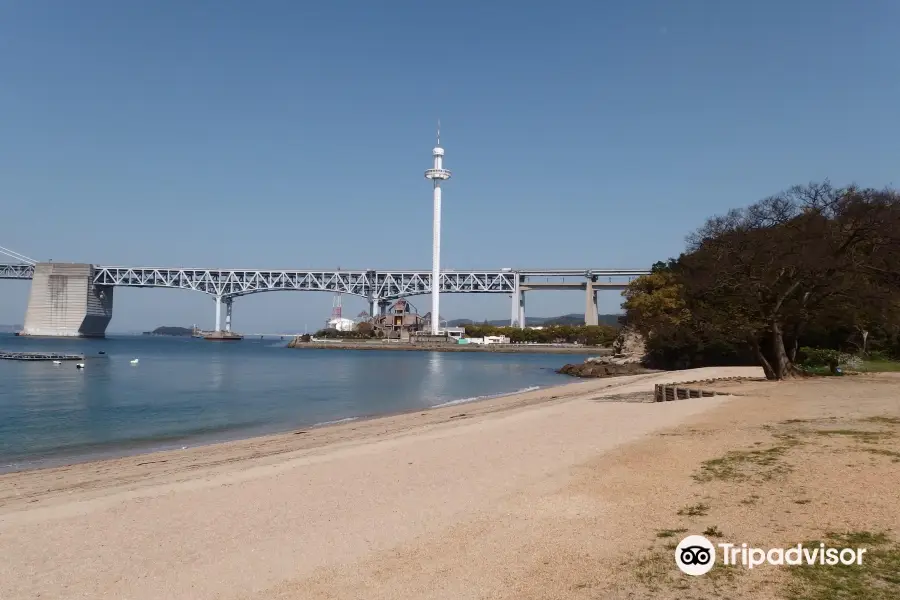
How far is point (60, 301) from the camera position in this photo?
490 feet

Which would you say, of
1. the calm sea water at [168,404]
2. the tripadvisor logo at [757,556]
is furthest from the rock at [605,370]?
the tripadvisor logo at [757,556]

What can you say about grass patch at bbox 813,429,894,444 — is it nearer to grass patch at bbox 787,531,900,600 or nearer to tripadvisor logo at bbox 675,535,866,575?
grass patch at bbox 787,531,900,600

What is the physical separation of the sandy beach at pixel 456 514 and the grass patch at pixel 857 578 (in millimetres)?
196

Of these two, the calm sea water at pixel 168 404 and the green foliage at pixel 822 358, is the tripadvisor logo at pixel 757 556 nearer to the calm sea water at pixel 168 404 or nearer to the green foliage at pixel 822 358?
the calm sea water at pixel 168 404

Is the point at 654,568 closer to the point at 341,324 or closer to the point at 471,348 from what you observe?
the point at 471,348

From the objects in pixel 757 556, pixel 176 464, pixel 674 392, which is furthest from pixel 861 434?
pixel 176 464

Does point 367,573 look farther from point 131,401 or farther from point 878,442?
point 131,401

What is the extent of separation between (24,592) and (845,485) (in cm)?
901

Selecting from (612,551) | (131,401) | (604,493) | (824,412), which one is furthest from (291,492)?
(131,401)

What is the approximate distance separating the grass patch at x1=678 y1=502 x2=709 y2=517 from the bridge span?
489ft

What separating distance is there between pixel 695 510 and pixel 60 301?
174112 mm

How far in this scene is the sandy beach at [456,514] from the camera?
18.1 ft

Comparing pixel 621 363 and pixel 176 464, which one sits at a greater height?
pixel 621 363

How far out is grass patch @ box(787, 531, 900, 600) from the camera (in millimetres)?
4609
